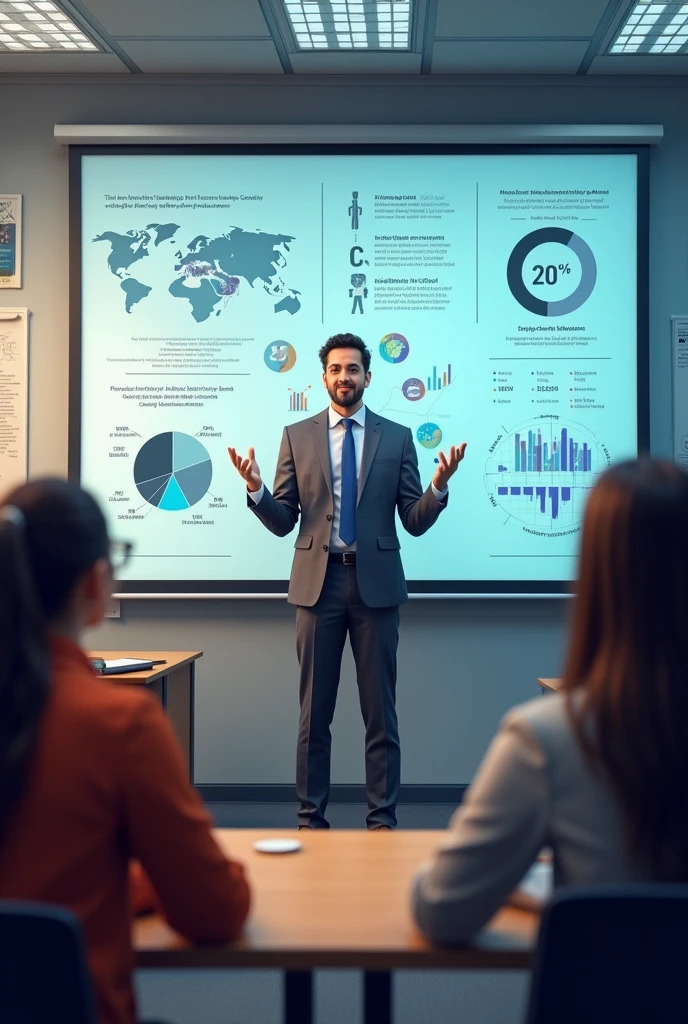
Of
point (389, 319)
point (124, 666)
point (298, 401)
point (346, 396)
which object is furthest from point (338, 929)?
point (389, 319)

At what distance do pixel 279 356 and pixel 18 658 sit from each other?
3330 mm

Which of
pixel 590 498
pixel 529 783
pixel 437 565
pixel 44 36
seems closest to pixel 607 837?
pixel 529 783

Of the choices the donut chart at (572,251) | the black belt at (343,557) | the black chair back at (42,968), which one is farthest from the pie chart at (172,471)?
the black chair back at (42,968)

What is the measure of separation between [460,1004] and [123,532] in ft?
8.41

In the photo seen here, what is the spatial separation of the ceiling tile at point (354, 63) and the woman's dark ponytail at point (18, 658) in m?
3.65

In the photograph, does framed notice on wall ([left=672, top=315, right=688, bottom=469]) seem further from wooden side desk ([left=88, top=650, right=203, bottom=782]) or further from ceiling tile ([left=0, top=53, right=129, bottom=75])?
ceiling tile ([left=0, top=53, right=129, bottom=75])

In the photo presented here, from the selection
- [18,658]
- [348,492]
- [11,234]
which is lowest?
[18,658]

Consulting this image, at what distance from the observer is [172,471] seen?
13.9 feet

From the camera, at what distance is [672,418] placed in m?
4.28

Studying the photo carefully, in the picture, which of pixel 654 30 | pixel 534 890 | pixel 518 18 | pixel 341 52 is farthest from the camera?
pixel 341 52

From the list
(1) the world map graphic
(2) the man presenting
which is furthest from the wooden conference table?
(1) the world map graphic

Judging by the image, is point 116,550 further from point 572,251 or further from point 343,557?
point 572,251

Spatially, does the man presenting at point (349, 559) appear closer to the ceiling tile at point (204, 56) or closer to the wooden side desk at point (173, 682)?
the wooden side desk at point (173, 682)

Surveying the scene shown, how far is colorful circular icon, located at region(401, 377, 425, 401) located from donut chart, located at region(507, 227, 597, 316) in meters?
0.60
